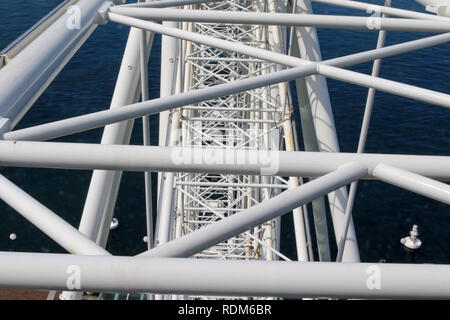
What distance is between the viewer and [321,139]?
44.3 ft

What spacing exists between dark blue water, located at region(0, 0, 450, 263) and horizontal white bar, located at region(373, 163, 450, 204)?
24538 millimetres

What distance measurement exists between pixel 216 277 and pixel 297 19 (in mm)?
6242

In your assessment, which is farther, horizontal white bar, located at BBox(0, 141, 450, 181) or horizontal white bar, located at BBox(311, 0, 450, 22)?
horizontal white bar, located at BBox(311, 0, 450, 22)

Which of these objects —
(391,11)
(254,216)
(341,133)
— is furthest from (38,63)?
(341,133)

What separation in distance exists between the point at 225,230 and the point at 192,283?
3.05 feet

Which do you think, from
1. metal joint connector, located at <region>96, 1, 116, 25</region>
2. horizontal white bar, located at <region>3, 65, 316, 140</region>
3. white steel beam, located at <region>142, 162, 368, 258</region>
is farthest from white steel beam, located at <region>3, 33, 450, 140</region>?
metal joint connector, located at <region>96, 1, 116, 25</region>

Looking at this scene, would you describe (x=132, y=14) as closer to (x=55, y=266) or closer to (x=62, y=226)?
(x=62, y=226)

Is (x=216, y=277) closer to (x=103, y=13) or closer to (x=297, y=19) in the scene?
(x=103, y=13)

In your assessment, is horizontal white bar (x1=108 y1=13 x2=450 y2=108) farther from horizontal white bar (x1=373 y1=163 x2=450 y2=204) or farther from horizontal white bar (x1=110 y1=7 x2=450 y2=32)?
horizontal white bar (x1=373 y1=163 x2=450 y2=204)

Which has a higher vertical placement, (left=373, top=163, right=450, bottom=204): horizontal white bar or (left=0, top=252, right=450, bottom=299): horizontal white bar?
(left=373, top=163, right=450, bottom=204): horizontal white bar

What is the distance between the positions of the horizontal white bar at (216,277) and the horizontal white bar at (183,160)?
1305 millimetres

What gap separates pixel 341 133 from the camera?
36.2 m

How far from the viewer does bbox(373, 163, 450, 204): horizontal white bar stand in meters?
4.59

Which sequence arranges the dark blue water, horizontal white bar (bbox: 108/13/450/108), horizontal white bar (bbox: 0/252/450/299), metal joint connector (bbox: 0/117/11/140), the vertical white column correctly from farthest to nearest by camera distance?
the dark blue water → the vertical white column → horizontal white bar (bbox: 108/13/450/108) → metal joint connector (bbox: 0/117/11/140) → horizontal white bar (bbox: 0/252/450/299)
